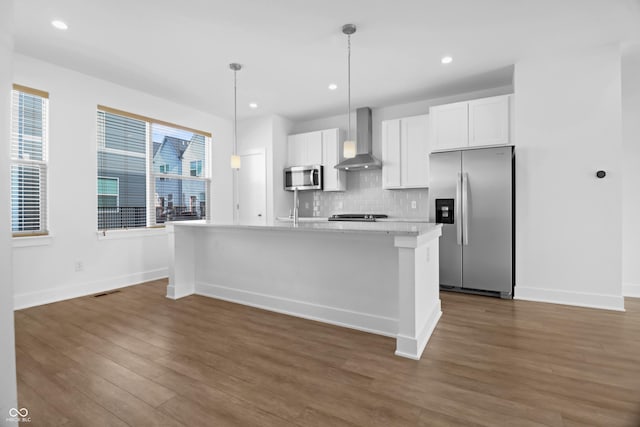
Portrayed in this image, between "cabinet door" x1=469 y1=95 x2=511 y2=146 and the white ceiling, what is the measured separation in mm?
385

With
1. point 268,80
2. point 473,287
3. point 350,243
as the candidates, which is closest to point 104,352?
point 350,243

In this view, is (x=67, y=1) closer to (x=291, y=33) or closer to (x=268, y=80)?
(x=291, y=33)

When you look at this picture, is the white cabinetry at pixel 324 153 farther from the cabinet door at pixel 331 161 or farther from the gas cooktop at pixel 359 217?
the gas cooktop at pixel 359 217

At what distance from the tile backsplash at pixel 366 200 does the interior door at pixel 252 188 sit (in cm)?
81

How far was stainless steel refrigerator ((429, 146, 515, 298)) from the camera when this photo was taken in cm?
361

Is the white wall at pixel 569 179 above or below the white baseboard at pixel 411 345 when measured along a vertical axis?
above

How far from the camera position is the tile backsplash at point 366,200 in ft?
16.1

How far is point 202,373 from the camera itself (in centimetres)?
196

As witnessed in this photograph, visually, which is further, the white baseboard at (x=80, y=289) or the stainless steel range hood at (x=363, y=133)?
the stainless steel range hood at (x=363, y=133)

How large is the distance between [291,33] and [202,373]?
9.61 feet

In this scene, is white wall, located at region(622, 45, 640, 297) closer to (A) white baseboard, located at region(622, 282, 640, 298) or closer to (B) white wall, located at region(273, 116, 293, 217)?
(A) white baseboard, located at region(622, 282, 640, 298)

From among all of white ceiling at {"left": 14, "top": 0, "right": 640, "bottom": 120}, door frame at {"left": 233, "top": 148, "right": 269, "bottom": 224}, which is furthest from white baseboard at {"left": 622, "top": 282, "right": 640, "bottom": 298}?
door frame at {"left": 233, "top": 148, "right": 269, "bottom": 224}

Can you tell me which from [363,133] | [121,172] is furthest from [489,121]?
[121,172]

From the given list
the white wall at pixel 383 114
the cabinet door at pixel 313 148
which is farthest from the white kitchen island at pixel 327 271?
the white wall at pixel 383 114
